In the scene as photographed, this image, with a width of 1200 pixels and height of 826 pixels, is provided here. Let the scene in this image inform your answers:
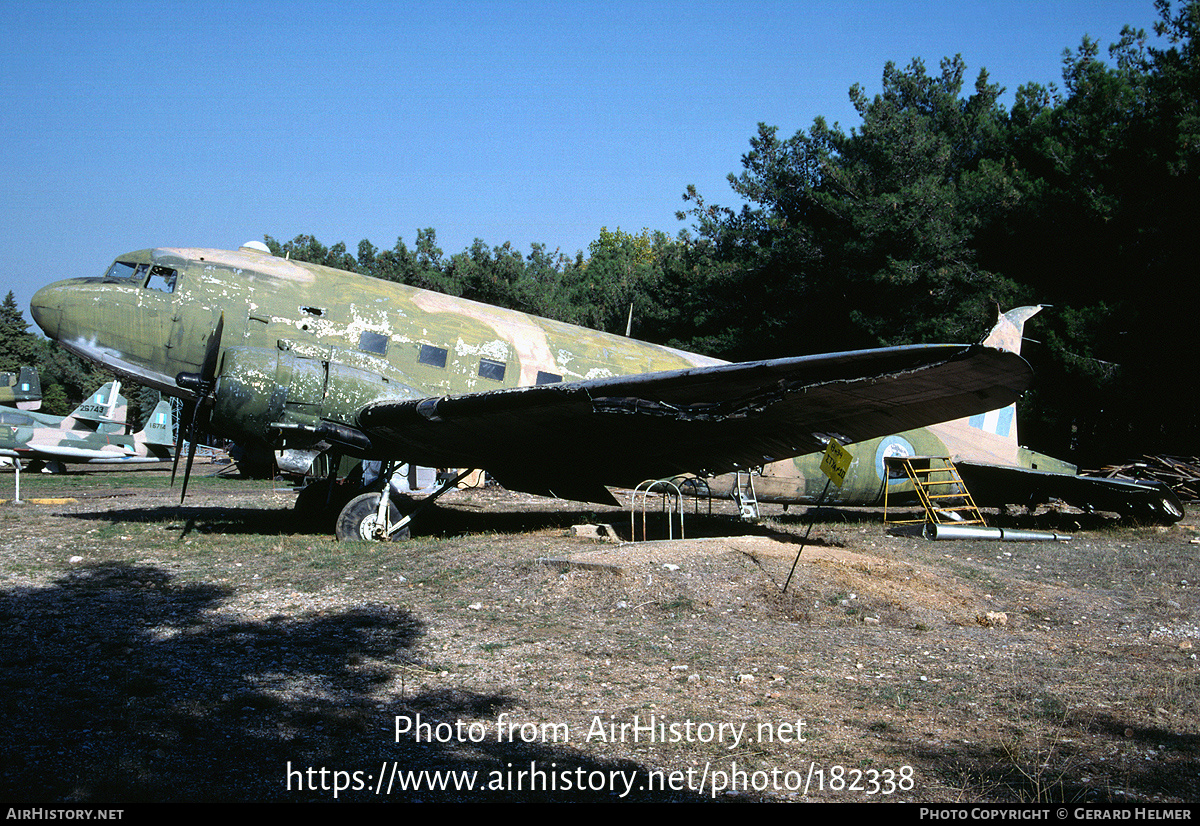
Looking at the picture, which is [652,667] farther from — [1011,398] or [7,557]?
[7,557]

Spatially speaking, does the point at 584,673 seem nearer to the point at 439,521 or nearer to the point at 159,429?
the point at 439,521

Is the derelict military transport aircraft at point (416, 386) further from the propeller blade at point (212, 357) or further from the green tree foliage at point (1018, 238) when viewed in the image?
the green tree foliage at point (1018, 238)

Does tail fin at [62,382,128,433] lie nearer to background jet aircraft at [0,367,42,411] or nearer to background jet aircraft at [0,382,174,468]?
background jet aircraft at [0,382,174,468]

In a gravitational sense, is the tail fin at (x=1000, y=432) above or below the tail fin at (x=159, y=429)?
above

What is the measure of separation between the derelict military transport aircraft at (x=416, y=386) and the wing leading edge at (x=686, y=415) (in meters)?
0.03

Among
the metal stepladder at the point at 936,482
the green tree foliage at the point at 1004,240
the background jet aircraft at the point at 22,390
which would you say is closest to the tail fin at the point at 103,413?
the background jet aircraft at the point at 22,390

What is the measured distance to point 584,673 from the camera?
16.4ft

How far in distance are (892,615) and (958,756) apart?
308 centimetres

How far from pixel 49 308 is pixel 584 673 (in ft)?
30.7

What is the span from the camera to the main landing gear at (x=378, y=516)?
9.86 meters

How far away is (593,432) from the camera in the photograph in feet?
29.4

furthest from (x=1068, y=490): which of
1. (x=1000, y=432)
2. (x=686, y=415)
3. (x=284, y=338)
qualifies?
(x=284, y=338)

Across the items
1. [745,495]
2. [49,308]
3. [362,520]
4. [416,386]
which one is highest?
[49,308]

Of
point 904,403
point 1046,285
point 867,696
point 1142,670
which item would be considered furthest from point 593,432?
point 1046,285
